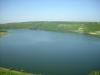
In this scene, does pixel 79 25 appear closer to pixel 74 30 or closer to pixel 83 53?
pixel 74 30

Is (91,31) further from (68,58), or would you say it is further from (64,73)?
(64,73)

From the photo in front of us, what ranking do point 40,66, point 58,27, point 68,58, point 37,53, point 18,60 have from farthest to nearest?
point 58,27 < point 37,53 < point 68,58 < point 18,60 < point 40,66

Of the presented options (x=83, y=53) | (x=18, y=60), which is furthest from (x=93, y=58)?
(x=18, y=60)

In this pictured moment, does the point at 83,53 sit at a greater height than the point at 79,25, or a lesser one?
lesser

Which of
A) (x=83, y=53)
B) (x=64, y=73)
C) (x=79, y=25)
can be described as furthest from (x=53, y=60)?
(x=79, y=25)

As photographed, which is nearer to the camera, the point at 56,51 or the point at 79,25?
the point at 56,51

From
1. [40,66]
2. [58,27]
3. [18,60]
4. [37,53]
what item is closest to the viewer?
[40,66]

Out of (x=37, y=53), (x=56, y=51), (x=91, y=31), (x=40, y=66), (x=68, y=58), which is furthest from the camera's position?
(x=91, y=31)

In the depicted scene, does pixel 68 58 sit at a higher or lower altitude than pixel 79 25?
lower

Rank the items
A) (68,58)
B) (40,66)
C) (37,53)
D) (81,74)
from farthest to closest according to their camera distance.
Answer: (37,53) < (68,58) < (40,66) < (81,74)
